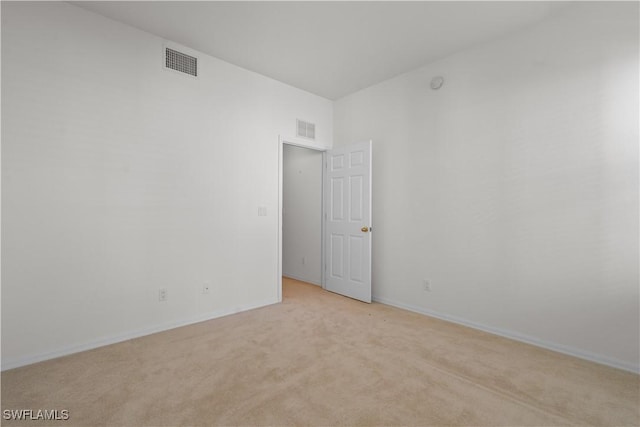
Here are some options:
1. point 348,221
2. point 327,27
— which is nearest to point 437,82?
point 327,27

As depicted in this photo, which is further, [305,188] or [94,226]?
[305,188]

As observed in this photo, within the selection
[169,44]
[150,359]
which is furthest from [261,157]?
[150,359]

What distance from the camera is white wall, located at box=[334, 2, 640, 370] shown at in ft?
7.44

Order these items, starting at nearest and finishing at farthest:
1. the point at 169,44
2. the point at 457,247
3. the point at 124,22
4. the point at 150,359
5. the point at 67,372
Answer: the point at 67,372 → the point at 150,359 → the point at 124,22 → the point at 169,44 → the point at 457,247

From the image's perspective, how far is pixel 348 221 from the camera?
4082 mm

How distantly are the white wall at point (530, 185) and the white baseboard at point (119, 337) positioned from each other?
75.3 inches

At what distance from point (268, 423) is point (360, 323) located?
1624 mm

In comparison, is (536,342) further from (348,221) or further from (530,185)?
(348,221)

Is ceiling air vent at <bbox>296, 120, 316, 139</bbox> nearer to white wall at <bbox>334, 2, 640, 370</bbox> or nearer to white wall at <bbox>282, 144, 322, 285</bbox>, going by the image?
white wall at <bbox>282, 144, 322, 285</bbox>

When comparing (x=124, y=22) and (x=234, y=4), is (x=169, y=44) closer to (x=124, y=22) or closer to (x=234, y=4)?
(x=124, y=22)

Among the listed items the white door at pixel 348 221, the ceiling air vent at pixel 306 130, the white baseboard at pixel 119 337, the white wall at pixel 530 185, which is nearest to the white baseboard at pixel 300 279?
the white door at pixel 348 221

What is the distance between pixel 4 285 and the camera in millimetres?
2162

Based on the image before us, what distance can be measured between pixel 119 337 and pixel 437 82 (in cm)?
399

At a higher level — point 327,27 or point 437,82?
point 327,27
